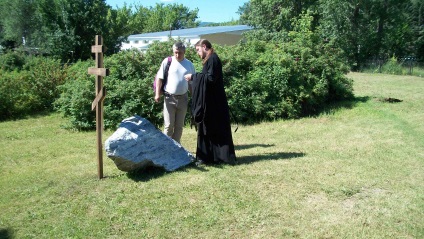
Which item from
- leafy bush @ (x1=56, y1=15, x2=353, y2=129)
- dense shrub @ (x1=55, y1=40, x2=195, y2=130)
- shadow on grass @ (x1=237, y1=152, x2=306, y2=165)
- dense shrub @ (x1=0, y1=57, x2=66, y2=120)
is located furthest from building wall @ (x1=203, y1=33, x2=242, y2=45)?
shadow on grass @ (x1=237, y1=152, x2=306, y2=165)

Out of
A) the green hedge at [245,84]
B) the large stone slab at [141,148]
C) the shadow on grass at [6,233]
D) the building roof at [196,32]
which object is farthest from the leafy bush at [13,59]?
Result: the shadow on grass at [6,233]

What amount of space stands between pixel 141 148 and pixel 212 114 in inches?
46.3

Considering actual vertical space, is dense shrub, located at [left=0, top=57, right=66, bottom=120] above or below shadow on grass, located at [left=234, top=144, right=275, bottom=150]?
above

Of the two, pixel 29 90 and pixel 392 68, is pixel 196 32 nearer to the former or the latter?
pixel 392 68

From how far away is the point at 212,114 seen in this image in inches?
228

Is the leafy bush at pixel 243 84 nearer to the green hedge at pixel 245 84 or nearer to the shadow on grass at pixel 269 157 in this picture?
the green hedge at pixel 245 84

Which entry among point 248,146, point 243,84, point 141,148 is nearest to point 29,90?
point 243,84

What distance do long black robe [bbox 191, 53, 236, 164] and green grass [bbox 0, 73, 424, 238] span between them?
253mm

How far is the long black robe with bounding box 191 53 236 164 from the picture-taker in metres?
5.61

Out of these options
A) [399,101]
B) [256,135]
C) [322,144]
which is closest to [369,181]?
[322,144]

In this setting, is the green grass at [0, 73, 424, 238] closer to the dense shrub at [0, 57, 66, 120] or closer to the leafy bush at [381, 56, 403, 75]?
the dense shrub at [0, 57, 66, 120]

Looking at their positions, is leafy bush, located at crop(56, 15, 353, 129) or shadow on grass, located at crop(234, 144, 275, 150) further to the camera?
leafy bush, located at crop(56, 15, 353, 129)

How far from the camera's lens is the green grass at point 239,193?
13.0 feet

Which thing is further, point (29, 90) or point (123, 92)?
point (29, 90)
